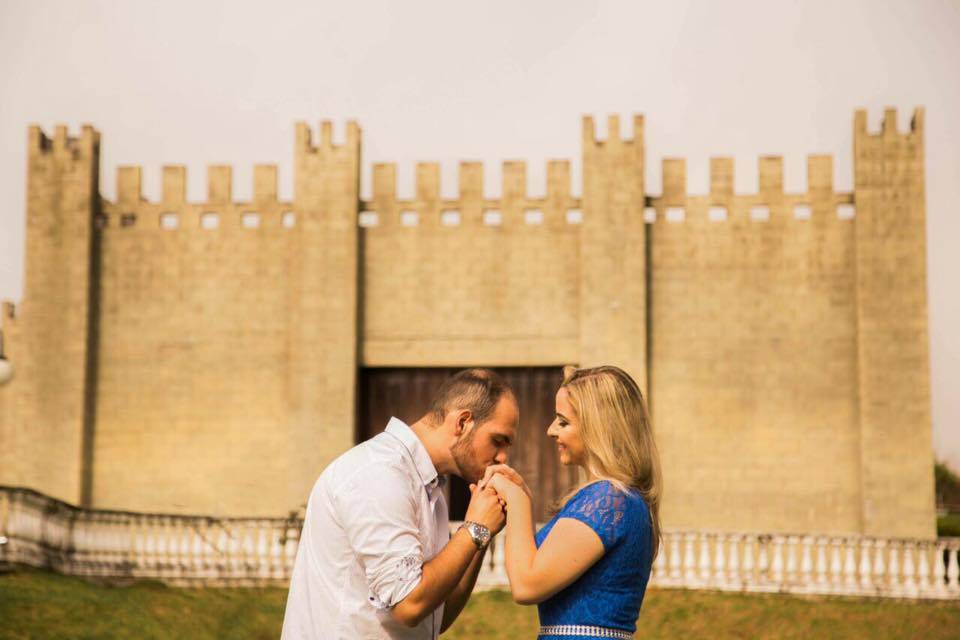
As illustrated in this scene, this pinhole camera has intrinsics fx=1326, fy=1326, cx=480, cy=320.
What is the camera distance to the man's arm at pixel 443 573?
4.12 metres

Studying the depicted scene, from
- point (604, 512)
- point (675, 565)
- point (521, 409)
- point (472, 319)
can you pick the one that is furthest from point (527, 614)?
point (604, 512)

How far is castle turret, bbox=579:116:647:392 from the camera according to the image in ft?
74.7

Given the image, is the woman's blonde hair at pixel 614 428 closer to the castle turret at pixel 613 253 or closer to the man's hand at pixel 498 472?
the man's hand at pixel 498 472

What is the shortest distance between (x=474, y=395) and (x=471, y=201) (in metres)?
19.7

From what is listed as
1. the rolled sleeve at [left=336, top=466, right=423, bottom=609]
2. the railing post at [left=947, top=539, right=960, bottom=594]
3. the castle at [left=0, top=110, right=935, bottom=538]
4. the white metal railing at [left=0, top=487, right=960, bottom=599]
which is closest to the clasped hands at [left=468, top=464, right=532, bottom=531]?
the rolled sleeve at [left=336, top=466, right=423, bottom=609]

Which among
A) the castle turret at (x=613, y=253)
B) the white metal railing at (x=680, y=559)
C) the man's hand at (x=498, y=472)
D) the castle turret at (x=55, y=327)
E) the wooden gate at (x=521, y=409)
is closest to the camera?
the man's hand at (x=498, y=472)

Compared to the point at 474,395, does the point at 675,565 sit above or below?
below

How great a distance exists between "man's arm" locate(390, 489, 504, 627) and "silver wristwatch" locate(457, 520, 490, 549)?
0.05 ft

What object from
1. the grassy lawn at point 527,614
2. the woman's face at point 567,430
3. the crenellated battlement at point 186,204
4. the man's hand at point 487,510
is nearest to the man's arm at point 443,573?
the man's hand at point 487,510

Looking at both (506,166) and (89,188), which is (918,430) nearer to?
(506,166)

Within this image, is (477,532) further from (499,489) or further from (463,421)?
(463,421)

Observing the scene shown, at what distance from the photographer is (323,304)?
77.5 feet

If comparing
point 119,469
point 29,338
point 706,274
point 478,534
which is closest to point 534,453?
point 706,274

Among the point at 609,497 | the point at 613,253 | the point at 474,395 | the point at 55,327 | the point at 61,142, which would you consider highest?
the point at 61,142
